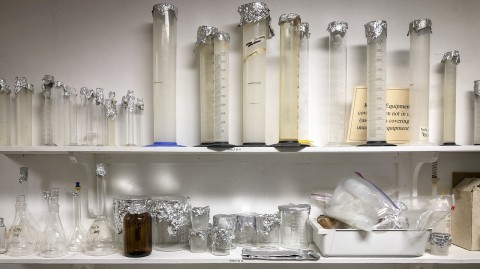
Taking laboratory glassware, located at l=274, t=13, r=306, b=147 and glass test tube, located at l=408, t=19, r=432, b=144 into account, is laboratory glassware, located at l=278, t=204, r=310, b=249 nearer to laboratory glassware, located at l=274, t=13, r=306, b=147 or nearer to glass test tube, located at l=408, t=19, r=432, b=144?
laboratory glassware, located at l=274, t=13, r=306, b=147

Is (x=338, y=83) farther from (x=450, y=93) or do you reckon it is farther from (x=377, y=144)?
(x=450, y=93)

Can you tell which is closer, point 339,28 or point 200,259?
point 200,259

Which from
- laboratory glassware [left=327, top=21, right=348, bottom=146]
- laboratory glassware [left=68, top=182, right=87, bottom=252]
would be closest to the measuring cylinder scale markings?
laboratory glassware [left=327, top=21, right=348, bottom=146]

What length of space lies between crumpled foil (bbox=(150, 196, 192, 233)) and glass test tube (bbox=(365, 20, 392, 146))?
0.76 metres

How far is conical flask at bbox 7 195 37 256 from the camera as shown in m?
1.40

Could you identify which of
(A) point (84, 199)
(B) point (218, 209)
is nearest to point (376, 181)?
(B) point (218, 209)

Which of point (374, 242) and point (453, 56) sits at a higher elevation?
point (453, 56)

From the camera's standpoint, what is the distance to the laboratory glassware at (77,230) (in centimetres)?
144

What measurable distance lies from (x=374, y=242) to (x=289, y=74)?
0.70 m

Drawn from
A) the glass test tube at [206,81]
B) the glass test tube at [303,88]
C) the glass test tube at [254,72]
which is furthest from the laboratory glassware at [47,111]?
the glass test tube at [303,88]

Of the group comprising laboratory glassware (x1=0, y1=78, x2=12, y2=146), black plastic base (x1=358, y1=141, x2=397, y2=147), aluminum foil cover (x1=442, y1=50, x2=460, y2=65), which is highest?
aluminum foil cover (x1=442, y1=50, x2=460, y2=65)

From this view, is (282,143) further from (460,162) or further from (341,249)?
(460,162)

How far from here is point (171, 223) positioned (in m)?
1.38

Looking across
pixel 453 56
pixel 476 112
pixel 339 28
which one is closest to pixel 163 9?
pixel 339 28
